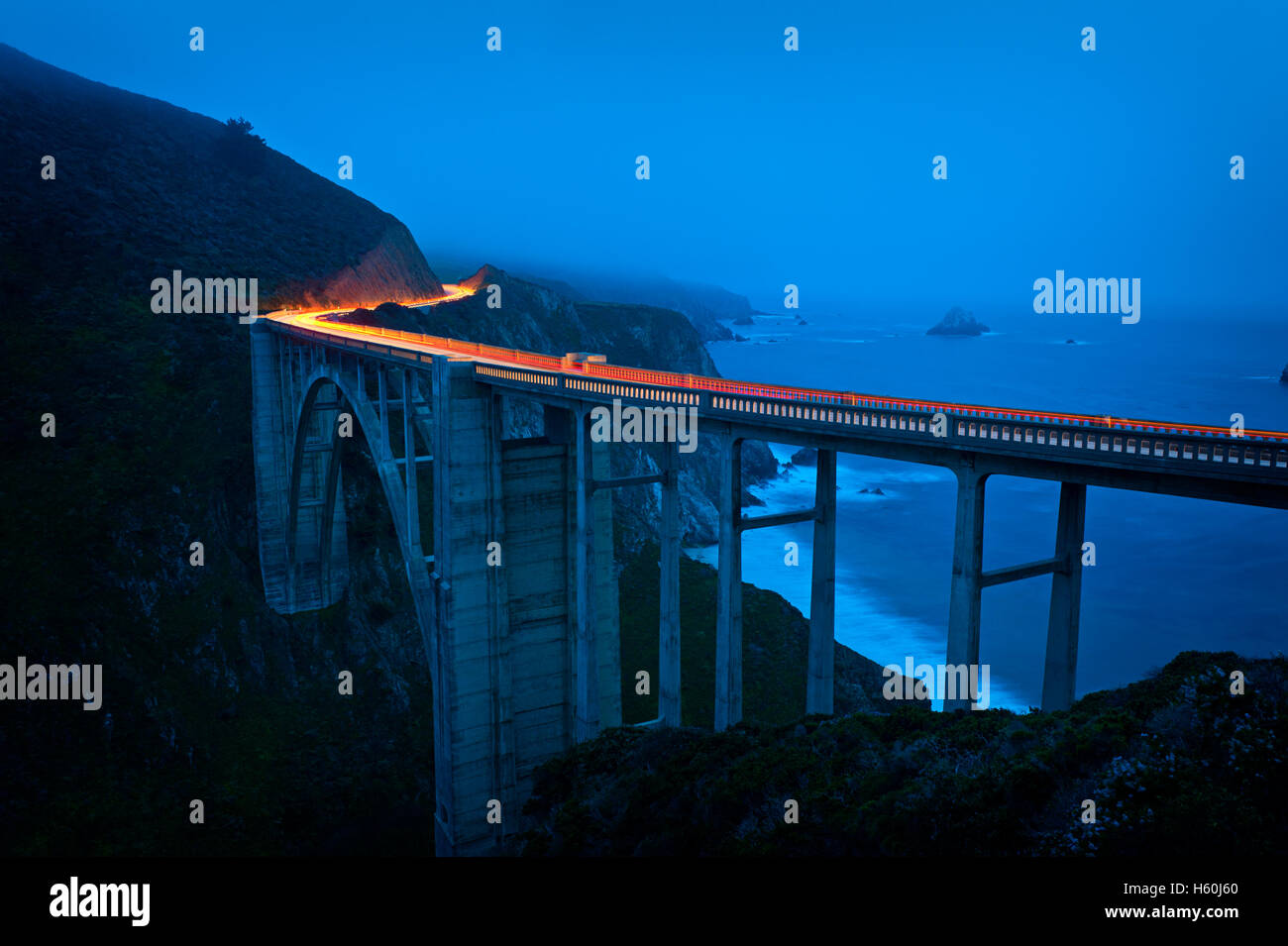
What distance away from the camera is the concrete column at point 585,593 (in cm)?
3216

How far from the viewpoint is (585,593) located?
33.6m

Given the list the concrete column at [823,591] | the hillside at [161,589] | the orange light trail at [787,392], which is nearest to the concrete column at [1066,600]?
the orange light trail at [787,392]

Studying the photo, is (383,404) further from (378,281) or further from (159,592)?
(378,281)

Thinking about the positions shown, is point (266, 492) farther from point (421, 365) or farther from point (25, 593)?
point (421, 365)

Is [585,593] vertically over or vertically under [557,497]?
under

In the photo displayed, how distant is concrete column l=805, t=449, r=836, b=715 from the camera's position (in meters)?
24.7

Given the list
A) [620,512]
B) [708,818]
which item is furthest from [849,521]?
[708,818]
